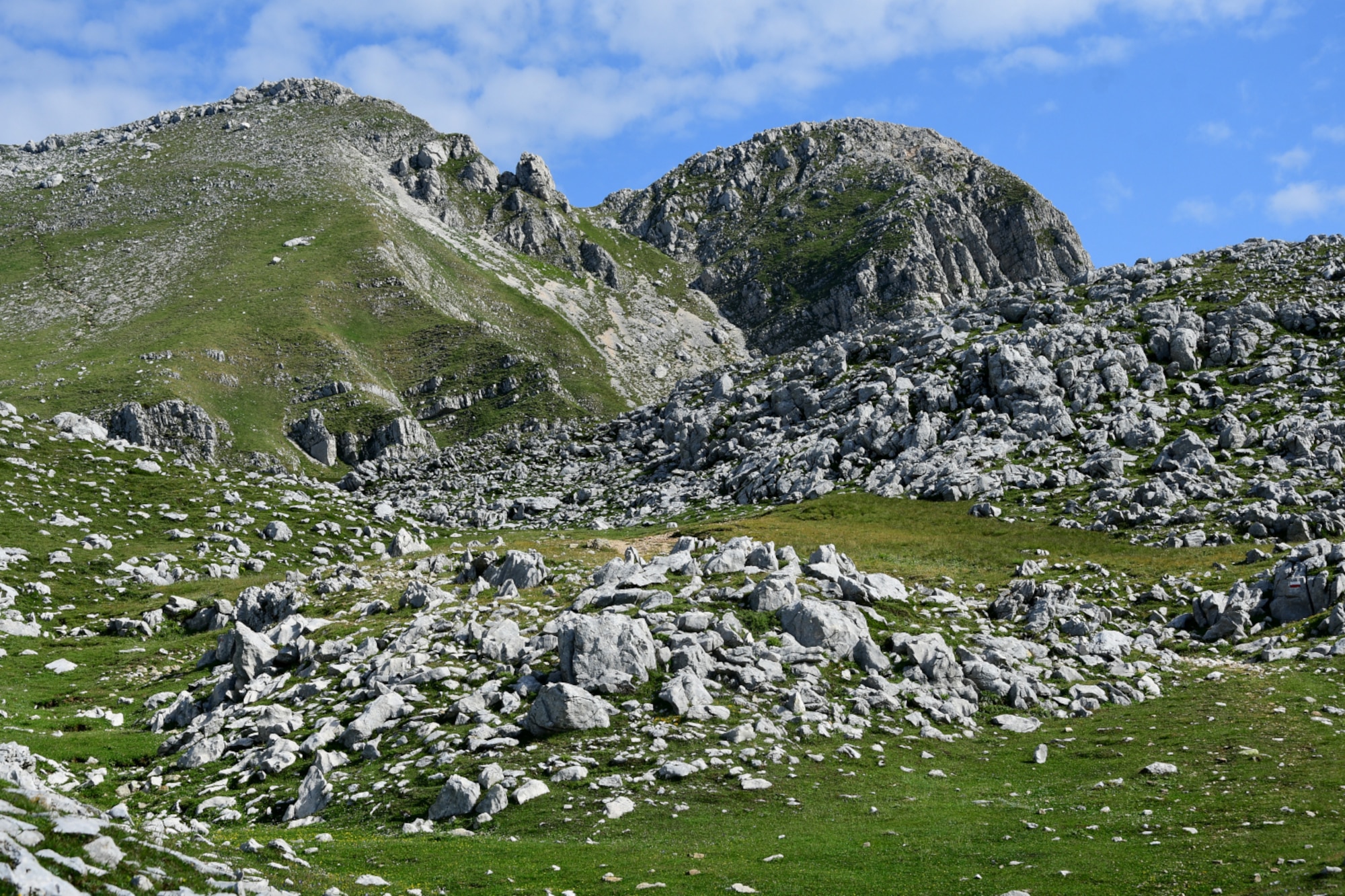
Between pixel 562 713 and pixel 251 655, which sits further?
pixel 251 655

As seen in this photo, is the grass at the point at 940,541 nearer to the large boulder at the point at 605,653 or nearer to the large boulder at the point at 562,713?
the large boulder at the point at 605,653

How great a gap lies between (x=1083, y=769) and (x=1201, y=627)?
82.7 ft

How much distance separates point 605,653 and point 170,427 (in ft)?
390

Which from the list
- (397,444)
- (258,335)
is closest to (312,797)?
(397,444)

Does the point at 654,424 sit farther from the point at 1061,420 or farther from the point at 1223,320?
the point at 1223,320

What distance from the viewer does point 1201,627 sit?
45.9 metres

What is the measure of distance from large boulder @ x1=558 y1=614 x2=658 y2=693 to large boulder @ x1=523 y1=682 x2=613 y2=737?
6.13 ft

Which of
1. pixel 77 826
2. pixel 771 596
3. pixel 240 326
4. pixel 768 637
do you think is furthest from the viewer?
pixel 240 326

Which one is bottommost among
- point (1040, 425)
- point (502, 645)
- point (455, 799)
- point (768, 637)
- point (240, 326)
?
point (455, 799)

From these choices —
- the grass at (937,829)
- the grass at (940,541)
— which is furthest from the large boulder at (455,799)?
the grass at (940,541)

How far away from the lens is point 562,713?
27531 mm

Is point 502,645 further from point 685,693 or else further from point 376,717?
point 685,693

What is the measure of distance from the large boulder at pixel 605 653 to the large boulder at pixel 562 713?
73.6 inches

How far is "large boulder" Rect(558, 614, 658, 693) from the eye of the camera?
30.0 meters
